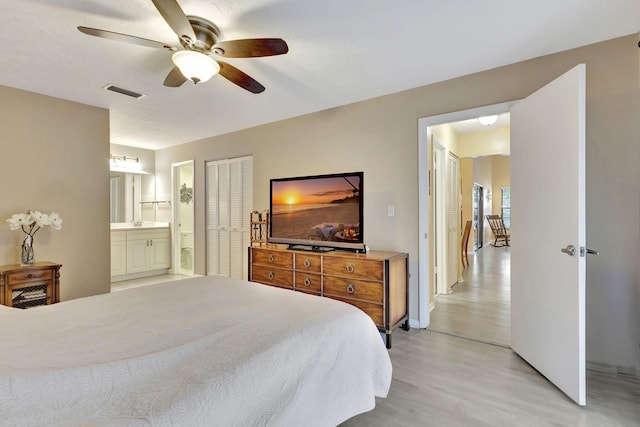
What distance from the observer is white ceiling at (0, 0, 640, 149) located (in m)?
1.86

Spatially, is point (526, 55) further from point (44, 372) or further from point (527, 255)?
point (44, 372)

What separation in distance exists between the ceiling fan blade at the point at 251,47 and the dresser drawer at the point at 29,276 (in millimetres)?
2720

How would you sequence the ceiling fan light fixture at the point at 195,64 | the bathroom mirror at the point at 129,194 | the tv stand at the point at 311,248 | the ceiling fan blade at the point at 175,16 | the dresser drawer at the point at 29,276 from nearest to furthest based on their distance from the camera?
the ceiling fan blade at the point at 175,16, the ceiling fan light fixture at the point at 195,64, the dresser drawer at the point at 29,276, the tv stand at the point at 311,248, the bathroom mirror at the point at 129,194

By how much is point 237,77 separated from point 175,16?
694 millimetres

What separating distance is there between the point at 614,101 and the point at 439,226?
7.36ft

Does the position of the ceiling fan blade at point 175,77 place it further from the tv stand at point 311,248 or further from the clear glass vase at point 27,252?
the clear glass vase at point 27,252

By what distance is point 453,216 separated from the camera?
4773 millimetres

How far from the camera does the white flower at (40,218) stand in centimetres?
303

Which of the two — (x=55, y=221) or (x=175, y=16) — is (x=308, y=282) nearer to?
(x=175, y=16)

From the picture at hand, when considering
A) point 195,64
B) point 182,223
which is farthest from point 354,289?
point 182,223

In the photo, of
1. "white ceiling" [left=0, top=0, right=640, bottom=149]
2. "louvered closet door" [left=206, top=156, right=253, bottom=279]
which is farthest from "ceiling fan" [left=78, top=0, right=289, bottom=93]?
"louvered closet door" [left=206, top=156, right=253, bottom=279]

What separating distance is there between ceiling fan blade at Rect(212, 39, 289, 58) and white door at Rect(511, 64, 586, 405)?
1746 mm

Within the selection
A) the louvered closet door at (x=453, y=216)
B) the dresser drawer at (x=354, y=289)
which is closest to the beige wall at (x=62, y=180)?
the dresser drawer at (x=354, y=289)

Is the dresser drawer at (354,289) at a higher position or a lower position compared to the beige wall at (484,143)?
lower
